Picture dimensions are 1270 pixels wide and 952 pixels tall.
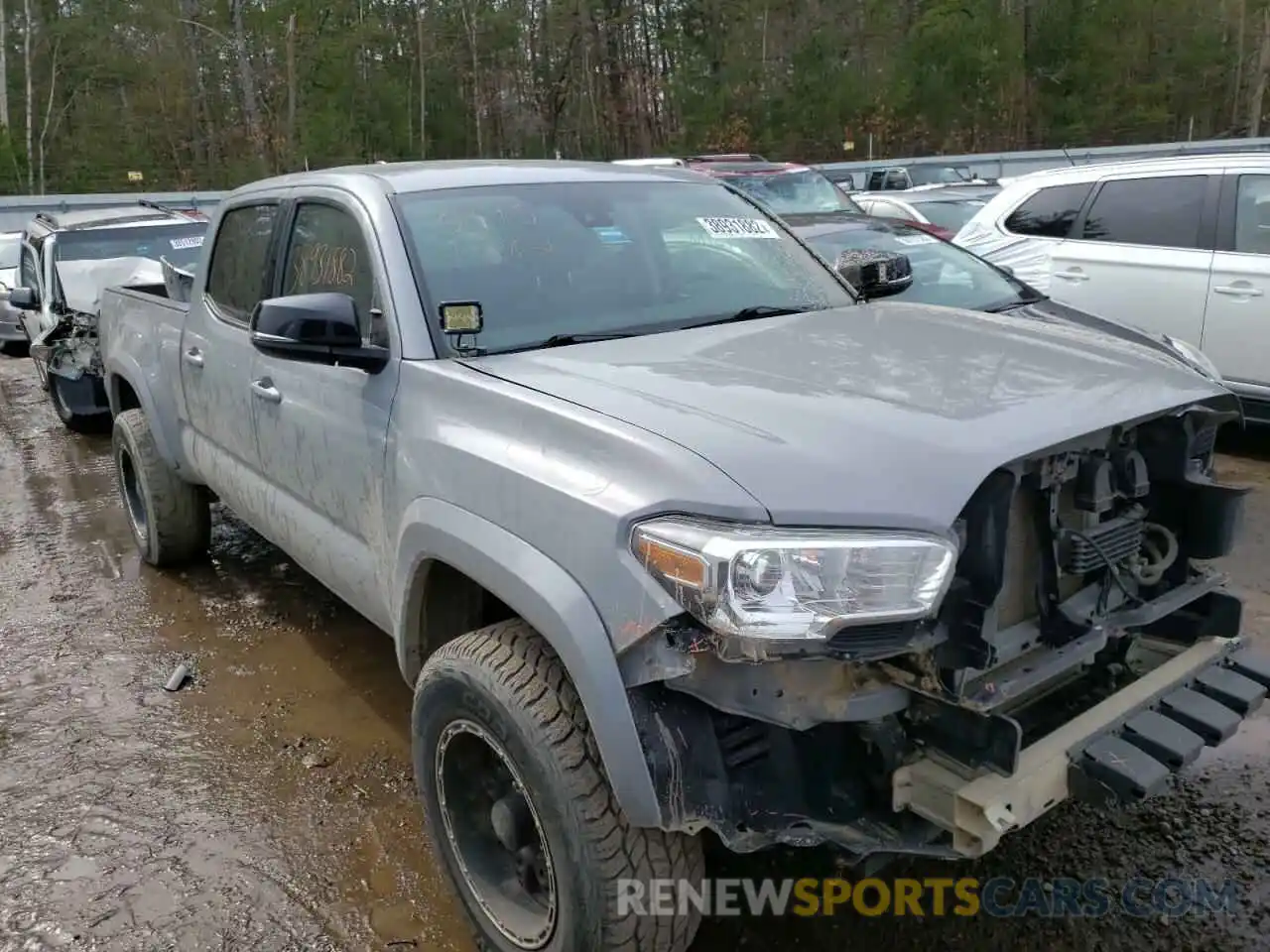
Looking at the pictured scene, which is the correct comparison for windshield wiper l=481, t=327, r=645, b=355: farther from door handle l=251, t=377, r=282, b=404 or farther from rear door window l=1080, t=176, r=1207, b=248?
rear door window l=1080, t=176, r=1207, b=248

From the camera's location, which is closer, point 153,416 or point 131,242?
point 153,416

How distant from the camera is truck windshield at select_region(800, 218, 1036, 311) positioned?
21.5ft

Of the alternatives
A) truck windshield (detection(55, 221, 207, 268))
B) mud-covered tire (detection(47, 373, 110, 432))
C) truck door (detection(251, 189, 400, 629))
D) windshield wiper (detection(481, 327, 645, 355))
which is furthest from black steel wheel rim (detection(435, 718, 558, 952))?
truck windshield (detection(55, 221, 207, 268))

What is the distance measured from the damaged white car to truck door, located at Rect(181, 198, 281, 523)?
388 centimetres

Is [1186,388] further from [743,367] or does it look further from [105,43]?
[105,43]

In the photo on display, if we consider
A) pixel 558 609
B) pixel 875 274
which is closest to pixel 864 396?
pixel 558 609

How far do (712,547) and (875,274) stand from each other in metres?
2.22

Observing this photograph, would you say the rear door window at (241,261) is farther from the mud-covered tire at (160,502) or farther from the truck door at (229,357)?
the mud-covered tire at (160,502)

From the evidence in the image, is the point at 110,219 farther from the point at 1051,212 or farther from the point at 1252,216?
the point at 1252,216

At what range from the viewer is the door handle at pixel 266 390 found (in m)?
3.59

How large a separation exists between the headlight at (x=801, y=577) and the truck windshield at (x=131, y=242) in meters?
8.59

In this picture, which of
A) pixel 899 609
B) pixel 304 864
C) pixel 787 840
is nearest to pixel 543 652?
pixel 787 840

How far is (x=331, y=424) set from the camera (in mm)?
3229

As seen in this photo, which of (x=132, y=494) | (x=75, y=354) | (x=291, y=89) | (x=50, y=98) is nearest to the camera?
(x=132, y=494)
